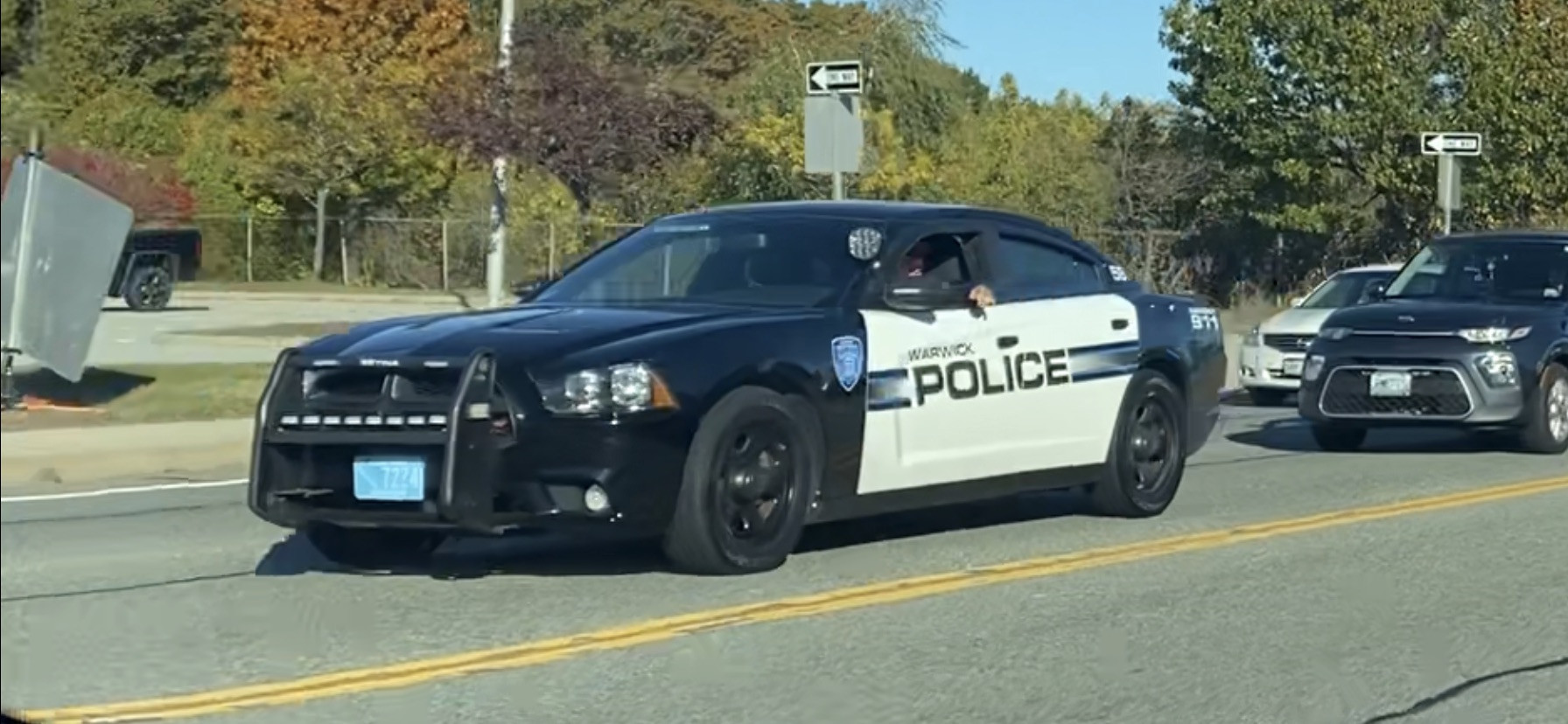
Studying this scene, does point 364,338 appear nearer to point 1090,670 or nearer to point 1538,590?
point 1090,670

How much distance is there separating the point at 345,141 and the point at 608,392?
25.1m

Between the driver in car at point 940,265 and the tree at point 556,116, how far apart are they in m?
16.6

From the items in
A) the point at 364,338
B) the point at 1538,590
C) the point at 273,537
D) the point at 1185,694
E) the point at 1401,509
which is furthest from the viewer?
the point at 1401,509

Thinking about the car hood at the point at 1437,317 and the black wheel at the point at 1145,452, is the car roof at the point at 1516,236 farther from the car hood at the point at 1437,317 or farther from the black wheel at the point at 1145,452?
the black wheel at the point at 1145,452

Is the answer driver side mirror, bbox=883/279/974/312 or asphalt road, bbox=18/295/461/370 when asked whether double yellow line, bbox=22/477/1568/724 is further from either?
driver side mirror, bbox=883/279/974/312

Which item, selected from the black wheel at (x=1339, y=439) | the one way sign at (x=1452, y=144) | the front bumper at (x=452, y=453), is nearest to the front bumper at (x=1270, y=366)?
the black wheel at (x=1339, y=439)

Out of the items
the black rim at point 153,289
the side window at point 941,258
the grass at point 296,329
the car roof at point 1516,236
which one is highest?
the car roof at point 1516,236

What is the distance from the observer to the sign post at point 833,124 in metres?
18.1

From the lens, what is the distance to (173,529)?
1113 cm

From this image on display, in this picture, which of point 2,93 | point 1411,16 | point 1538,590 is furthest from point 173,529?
point 1411,16

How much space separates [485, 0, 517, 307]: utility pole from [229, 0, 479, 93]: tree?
1.33 m

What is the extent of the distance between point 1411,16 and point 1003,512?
25840 mm

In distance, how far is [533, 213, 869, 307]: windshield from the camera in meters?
9.95

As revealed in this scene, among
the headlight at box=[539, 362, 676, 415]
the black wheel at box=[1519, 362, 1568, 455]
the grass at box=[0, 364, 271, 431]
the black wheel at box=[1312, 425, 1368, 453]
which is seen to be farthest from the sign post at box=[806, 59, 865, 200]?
the grass at box=[0, 364, 271, 431]
